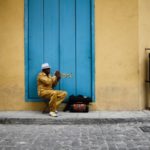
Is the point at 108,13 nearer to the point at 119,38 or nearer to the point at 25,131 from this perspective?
the point at 119,38

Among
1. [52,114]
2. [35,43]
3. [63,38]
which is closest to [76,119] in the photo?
[52,114]

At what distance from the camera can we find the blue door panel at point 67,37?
33.0ft

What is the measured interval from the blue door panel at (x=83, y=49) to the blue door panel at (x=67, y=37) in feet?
0.42

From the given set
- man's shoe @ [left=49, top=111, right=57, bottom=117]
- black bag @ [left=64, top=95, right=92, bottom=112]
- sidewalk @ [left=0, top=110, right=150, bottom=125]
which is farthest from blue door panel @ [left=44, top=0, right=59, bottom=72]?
sidewalk @ [left=0, top=110, right=150, bottom=125]

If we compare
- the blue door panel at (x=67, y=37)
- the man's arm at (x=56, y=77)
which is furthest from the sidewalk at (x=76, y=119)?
the blue door panel at (x=67, y=37)

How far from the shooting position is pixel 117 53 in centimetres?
997

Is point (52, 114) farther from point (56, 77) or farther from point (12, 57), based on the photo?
point (12, 57)

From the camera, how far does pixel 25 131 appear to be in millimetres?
8234

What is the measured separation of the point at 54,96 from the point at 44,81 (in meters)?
0.44

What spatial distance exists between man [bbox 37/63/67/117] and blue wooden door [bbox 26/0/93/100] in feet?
1.86

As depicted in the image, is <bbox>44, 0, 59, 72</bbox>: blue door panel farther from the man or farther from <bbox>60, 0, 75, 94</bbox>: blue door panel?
the man

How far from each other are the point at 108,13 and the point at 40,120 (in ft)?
10.5

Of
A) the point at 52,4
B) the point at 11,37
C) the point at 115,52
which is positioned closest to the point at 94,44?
the point at 115,52

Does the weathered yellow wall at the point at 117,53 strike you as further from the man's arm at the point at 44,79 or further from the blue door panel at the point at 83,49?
the man's arm at the point at 44,79
